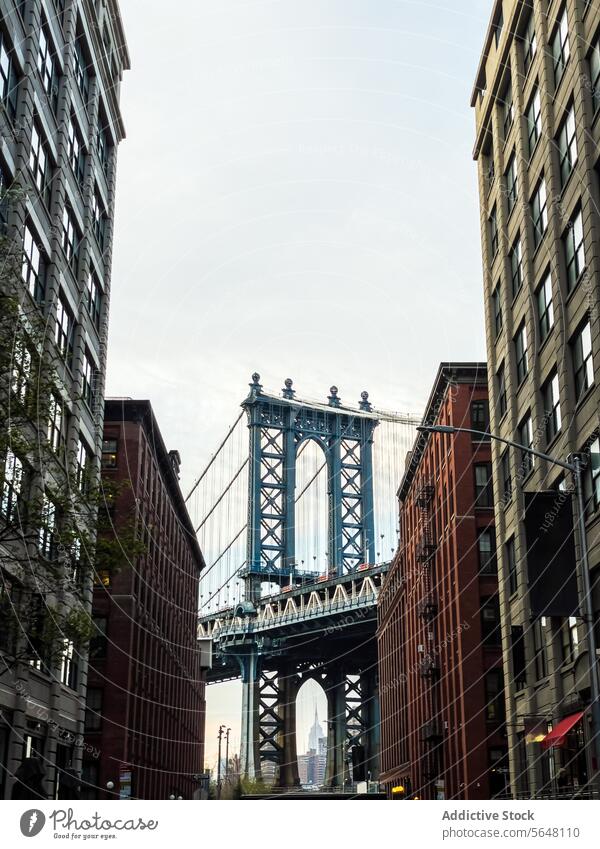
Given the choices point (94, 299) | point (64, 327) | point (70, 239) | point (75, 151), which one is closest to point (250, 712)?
point (94, 299)

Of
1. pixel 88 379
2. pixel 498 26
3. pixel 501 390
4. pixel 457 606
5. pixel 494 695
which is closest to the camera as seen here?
pixel 501 390

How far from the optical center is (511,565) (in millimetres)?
46438

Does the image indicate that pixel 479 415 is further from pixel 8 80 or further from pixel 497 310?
pixel 8 80

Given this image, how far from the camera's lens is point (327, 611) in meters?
139

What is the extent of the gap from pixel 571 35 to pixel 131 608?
43.9 meters

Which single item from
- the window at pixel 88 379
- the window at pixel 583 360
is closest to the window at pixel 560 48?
the window at pixel 583 360

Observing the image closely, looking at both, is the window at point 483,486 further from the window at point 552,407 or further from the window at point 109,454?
the window at point 552,407

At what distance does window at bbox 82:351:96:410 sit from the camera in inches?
1996

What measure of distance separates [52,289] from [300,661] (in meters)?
126

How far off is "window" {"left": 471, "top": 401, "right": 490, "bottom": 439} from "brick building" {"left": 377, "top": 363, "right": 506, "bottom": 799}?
0.06m

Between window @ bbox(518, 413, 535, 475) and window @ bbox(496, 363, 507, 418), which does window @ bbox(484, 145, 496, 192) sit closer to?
window @ bbox(496, 363, 507, 418)

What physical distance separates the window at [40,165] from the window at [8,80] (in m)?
1.96

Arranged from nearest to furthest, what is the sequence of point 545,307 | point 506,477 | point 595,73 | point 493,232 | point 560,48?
1. point 595,73
2. point 560,48
3. point 545,307
4. point 506,477
5. point 493,232
